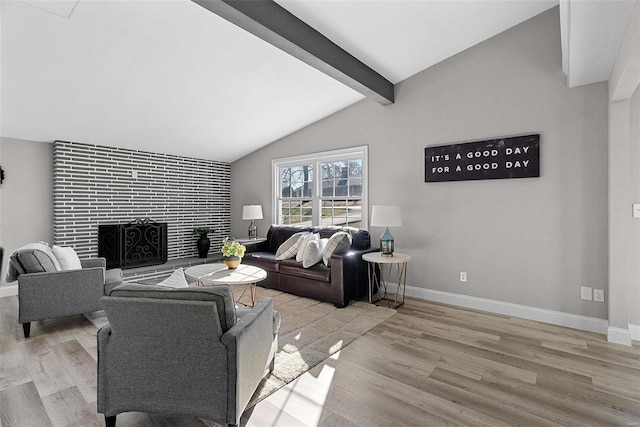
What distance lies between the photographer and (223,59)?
11.4 feet

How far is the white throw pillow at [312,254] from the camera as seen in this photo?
4.14 meters

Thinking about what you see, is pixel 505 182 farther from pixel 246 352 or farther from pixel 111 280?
pixel 111 280

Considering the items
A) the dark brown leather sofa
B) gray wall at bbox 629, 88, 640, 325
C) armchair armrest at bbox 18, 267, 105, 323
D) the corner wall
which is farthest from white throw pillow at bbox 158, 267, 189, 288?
gray wall at bbox 629, 88, 640, 325

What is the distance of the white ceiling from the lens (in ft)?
8.68

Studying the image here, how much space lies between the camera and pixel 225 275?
11.8 feet

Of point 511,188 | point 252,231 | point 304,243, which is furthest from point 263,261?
point 511,188

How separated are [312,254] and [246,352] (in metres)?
2.32

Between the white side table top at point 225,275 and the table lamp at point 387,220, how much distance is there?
142cm

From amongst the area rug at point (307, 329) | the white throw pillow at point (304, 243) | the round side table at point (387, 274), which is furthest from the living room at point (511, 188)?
the area rug at point (307, 329)

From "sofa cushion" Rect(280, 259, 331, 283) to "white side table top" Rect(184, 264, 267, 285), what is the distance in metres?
0.62

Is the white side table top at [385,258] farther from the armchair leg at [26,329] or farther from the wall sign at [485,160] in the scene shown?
the armchair leg at [26,329]

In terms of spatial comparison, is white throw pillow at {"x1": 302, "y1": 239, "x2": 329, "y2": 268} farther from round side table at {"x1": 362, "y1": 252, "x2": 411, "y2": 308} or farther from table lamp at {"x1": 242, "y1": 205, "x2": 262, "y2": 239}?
table lamp at {"x1": 242, "y1": 205, "x2": 262, "y2": 239}

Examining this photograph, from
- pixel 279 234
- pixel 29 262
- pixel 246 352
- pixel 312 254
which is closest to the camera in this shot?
pixel 246 352

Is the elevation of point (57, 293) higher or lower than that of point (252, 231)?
lower
